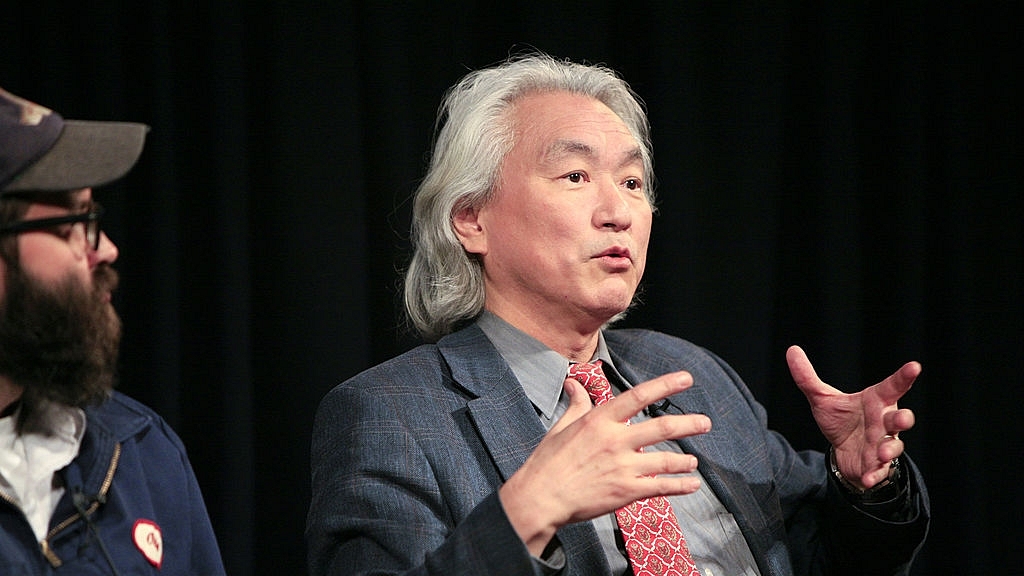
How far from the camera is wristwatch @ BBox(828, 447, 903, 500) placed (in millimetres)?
1982

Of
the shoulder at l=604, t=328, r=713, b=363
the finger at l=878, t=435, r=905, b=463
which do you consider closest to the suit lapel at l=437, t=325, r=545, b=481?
the shoulder at l=604, t=328, r=713, b=363

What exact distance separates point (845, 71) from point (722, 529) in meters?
1.44

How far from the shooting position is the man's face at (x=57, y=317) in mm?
1366

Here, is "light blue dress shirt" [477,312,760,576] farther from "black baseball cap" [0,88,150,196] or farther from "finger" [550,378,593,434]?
"black baseball cap" [0,88,150,196]

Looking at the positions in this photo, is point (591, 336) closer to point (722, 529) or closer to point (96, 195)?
point (722, 529)

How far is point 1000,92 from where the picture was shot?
2.93 meters

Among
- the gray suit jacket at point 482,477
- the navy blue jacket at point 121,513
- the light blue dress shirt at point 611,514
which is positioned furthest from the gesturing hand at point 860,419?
the navy blue jacket at point 121,513

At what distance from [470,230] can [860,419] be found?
32.3 inches

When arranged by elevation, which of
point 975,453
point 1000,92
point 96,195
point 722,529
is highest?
point 1000,92

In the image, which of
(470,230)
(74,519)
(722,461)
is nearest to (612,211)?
(470,230)

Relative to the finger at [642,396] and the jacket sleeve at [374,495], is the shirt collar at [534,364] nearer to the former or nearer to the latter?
the jacket sleeve at [374,495]

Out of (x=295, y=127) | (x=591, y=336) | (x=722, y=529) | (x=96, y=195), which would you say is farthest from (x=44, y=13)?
(x=722, y=529)

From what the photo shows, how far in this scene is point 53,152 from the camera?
138cm

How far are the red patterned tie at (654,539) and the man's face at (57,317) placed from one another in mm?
842
